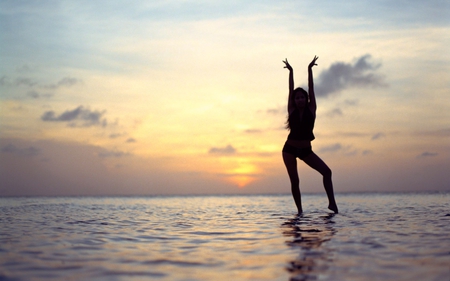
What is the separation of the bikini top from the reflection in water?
3.07m

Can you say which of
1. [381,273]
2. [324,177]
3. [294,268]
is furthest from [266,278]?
[324,177]

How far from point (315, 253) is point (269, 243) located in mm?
→ 988

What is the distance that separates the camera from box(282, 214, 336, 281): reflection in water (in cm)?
350

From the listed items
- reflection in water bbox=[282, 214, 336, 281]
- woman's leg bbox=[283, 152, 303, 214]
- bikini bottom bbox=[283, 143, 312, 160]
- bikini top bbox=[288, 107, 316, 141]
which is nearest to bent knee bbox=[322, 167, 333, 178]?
bikini bottom bbox=[283, 143, 312, 160]

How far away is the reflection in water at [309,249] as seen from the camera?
3.50m

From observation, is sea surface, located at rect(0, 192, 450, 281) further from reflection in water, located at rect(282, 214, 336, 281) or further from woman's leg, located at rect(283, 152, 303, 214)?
woman's leg, located at rect(283, 152, 303, 214)

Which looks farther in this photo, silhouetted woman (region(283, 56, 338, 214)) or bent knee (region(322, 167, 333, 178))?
bent knee (region(322, 167, 333, 178))

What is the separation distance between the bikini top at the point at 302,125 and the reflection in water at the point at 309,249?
3.07 meters

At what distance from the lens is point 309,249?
180 inches

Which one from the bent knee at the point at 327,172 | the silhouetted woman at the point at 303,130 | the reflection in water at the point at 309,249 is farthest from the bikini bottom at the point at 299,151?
the reflection in water at the point at 309,249

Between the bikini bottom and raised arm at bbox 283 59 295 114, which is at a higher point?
raised arm at bbox 283 59 295 114

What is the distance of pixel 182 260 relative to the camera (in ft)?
13.9

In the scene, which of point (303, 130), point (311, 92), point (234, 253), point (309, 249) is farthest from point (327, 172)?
point (234, 253)

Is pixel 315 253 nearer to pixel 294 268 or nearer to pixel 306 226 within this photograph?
pixel 294 268
